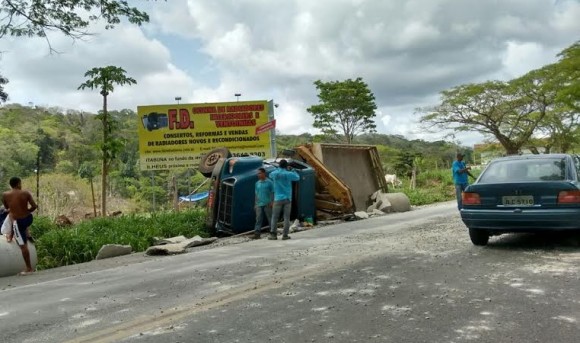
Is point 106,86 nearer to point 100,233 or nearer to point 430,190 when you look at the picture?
point 100,233

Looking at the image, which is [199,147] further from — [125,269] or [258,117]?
[125,269]

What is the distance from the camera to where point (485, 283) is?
18.0ft

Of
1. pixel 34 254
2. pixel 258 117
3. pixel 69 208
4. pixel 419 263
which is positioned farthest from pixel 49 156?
pixel 419 263

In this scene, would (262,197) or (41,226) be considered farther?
(41,226)

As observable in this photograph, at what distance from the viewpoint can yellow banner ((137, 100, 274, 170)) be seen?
61.5ft

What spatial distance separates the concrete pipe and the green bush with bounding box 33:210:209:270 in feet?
4.09

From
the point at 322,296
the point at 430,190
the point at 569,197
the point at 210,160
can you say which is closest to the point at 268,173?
the point at 210,160

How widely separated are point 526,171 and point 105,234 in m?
8.59

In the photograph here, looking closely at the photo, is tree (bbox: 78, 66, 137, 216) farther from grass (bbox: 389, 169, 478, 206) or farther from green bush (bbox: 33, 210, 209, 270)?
grass (bbox: 389, 169, 478, 206)

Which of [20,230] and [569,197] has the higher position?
Result: [569,197]

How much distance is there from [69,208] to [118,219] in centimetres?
744

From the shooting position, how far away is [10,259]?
8.33 meters

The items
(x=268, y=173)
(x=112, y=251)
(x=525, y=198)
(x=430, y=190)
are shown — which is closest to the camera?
(x=525, y=198)

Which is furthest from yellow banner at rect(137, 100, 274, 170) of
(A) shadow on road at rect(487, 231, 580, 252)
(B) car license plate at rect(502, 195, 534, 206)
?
(B) car license plate at rect(502, 195, 534, 206)
